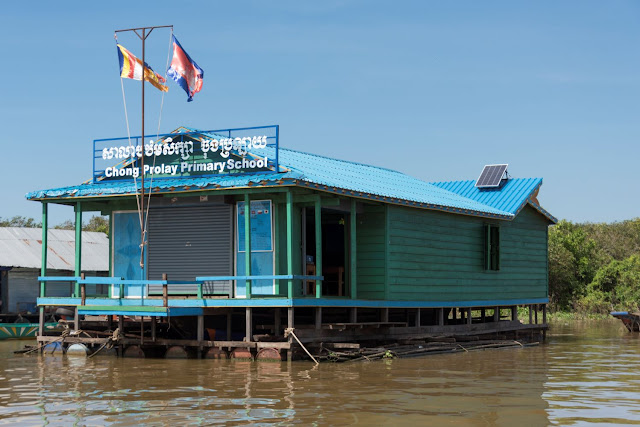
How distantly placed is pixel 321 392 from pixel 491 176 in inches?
815

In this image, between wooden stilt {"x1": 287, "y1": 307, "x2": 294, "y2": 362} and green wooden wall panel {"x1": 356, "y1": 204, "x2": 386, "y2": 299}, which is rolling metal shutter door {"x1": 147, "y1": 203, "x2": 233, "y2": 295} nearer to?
wooden stilt {"x1": 287, "y1": 307, "x2": 294, "y2": 362}

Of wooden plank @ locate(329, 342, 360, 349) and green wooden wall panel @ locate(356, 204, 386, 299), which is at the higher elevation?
green wooden wall panel @ locate(356, 204, 386, 299)

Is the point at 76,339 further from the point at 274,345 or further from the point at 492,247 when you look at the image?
the point at 492,247

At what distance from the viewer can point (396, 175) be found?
112 ft

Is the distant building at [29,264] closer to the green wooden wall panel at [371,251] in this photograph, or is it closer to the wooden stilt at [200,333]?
the wooden stilt at [200,333]

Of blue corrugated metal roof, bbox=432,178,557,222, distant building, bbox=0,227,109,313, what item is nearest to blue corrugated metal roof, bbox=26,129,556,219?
blue corrugated metal roof, bbox=432,178,557,222

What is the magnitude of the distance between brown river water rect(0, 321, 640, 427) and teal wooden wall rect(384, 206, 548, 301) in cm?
336

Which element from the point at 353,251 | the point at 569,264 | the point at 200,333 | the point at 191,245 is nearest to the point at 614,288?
the point at 569,264

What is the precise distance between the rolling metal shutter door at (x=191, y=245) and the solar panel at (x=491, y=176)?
45.4ft

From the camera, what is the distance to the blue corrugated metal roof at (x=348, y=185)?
74.8 feet

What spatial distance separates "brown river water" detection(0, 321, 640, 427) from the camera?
548 inches

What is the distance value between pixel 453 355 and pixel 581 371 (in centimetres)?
509

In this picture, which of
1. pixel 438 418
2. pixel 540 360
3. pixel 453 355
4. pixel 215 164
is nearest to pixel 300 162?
pixel 215 164

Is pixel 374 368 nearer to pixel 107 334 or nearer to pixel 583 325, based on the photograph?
pixel 107 334
